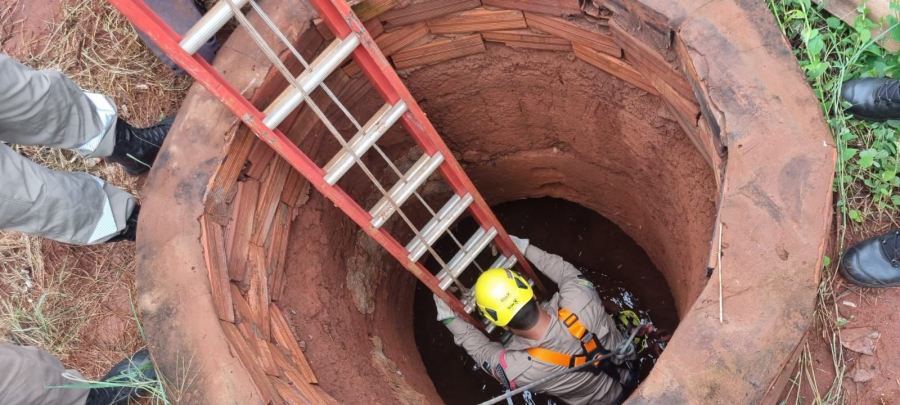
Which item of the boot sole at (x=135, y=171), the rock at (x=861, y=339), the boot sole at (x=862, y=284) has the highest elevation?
the boot sole at (x=862, y=284)

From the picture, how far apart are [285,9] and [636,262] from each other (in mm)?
3310

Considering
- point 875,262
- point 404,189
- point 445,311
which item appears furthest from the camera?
point 445,311

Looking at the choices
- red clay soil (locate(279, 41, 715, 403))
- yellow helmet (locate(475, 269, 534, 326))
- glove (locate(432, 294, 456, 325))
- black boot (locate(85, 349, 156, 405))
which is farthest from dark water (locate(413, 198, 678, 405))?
black boot (locate(85, 349, 156, 405))

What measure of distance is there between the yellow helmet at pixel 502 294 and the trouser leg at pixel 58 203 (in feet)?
6.49

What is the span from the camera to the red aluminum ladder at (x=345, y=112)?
2.10 metres

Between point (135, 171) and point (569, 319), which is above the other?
point (569, 319)

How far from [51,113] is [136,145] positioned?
48 cm

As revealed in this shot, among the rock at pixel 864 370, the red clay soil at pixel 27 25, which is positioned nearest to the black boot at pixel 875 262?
the rock at pixel 864 370

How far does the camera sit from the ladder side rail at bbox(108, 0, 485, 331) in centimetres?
198

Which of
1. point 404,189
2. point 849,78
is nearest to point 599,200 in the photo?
point 404,189

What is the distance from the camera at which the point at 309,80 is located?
2402 millimetres

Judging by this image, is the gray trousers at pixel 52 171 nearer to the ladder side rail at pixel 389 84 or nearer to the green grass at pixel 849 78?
the ladder side rail at pixel 389 84

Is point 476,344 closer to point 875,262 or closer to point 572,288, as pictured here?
point 572,288

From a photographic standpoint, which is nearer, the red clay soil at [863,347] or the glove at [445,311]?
the red clay soil at [863,347]
